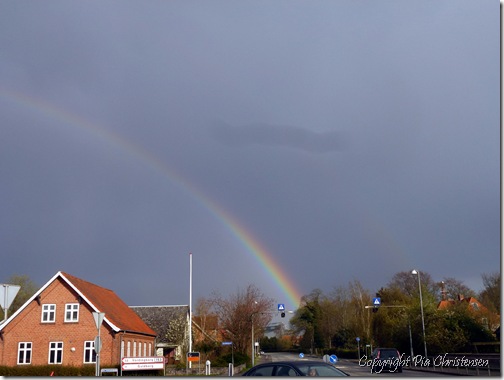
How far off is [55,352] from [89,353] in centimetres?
296

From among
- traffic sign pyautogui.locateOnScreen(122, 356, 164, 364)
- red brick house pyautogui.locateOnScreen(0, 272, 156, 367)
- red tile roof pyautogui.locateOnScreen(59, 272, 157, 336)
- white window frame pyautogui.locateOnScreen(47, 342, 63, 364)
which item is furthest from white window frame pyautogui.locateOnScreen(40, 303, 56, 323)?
traffic sign pyautogui.locateOnScreen(122, 356, 164, 364)

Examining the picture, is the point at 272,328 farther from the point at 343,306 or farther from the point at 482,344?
the point at 482,344

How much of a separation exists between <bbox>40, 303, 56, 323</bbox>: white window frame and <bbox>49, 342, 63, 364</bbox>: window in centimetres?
198

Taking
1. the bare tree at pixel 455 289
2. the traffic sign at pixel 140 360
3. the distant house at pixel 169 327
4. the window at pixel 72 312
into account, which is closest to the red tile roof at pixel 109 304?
the window at pixel 72 312

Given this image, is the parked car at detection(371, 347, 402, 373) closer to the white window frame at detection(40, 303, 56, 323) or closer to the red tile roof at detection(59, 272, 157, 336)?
the red tile roof at detection(59, 272, 157, 336)

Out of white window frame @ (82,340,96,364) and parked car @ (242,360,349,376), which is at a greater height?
parked car @ (242,360,349,376)

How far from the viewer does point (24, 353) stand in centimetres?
4503

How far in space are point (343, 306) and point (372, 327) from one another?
45.2 feet

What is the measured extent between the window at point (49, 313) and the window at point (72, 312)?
114 centimetres

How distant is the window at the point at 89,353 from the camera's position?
44.5m

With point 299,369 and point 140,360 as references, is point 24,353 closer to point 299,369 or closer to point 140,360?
point 140,360

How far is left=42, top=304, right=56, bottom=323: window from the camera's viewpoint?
4588 cm

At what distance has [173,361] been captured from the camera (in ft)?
204

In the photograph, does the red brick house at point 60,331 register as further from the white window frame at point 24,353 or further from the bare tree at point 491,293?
the bare tree at point 491,293
